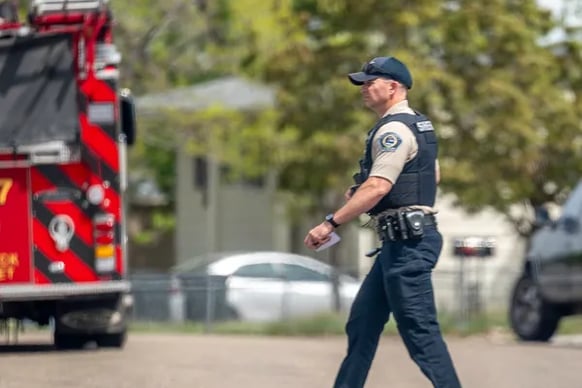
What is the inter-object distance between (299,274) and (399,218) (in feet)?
55.3

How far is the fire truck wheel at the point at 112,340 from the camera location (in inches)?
566

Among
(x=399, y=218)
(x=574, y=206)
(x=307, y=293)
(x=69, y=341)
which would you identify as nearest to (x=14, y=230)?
(x=69, y=341)

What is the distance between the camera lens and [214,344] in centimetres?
1555

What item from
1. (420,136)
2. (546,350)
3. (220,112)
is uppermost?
(220,112)

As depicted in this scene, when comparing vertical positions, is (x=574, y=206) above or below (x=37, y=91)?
below

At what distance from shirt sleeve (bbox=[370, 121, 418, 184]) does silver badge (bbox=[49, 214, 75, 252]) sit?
238 inches

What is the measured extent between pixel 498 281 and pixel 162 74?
9.08 metres

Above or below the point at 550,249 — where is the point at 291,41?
above

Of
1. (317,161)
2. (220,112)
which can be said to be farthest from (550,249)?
(220,112)

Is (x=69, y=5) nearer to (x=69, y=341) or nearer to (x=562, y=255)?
(x=69, y=341)

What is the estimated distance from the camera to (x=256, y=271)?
25.6m

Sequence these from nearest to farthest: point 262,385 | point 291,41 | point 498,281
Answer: point 262,385 → point 498,281 → point 291,41

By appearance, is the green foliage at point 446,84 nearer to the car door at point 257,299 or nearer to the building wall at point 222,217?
the car door at point 257,299

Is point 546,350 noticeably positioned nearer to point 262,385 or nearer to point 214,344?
point 214,344
